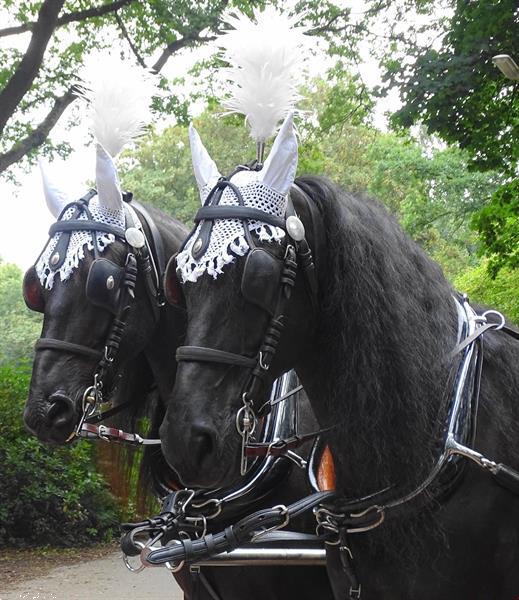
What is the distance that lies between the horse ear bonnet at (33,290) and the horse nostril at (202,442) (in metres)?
1.48

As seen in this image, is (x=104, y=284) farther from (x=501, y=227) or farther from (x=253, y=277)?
(x=501, y=227)

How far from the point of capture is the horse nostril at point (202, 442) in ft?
7.21

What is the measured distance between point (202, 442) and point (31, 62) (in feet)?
28.8

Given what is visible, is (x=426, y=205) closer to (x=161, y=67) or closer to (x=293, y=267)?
(x=161, y=67)

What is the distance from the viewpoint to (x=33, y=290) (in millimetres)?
3453

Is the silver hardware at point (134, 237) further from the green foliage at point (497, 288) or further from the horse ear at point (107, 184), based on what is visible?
the green foliage at point (497, 288)

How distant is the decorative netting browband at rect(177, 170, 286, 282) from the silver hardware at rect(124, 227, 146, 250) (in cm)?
104

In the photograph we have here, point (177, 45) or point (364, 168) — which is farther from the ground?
point (177, 45)

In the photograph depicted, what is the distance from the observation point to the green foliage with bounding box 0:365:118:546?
8.14 metres

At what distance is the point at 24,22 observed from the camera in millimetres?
11320

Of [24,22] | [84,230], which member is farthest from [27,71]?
[84,230]

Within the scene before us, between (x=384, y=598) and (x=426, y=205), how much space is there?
49.1 ft

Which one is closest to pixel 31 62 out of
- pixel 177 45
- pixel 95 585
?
pixel 177 45

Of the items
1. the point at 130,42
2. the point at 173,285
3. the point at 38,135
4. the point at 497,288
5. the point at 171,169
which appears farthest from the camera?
the point at 171,169
